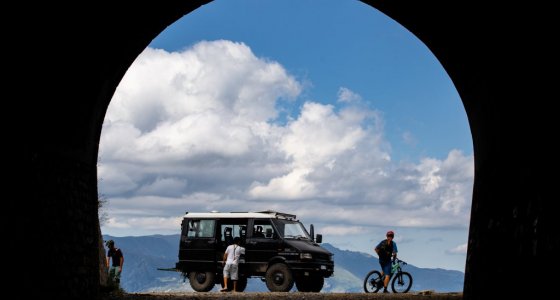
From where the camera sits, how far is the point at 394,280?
61.0 feet

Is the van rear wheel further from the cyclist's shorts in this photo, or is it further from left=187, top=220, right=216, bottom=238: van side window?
the cyclist's shorts

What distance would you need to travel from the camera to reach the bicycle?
18109 millimetres

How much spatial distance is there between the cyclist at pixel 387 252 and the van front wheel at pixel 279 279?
7.42 ft

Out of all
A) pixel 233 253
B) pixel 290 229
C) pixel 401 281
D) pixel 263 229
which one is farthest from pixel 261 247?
pixel 401 281

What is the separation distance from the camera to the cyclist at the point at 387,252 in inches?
673

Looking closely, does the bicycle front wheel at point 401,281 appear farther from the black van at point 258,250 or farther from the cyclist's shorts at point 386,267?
the black van at point 258,250

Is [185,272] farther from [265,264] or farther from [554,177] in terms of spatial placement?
[554,177]

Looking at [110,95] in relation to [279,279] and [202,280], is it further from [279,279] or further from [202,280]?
[202,280]

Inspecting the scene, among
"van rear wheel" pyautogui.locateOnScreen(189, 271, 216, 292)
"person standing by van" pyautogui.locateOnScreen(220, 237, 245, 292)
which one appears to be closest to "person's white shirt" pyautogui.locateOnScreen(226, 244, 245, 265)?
"person standing by van" pyautogui.locateOnScreen(220, 237, 245, 292)

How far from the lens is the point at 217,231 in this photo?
19.0 meters

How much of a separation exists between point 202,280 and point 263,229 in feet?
7.64

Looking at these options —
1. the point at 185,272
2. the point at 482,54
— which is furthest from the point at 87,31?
the point at 185,272

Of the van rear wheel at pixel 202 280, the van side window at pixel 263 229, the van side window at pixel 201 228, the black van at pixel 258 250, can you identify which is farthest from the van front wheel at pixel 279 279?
the van side window at pixel 201 228

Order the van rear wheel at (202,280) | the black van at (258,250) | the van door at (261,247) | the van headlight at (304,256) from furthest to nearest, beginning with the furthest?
the van rear wheel at (202,280), the van door at (261,247), the black van at (258,250), the van headlight at (304,256)
